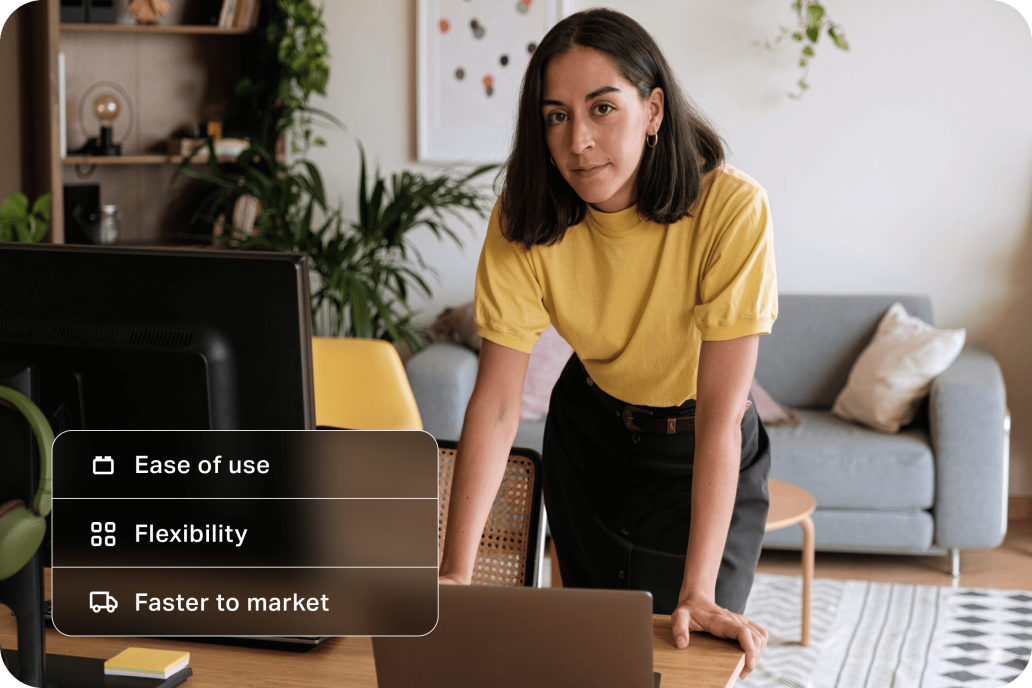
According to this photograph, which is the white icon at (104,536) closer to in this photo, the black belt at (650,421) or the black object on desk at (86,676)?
the black object on desk at (86,676)

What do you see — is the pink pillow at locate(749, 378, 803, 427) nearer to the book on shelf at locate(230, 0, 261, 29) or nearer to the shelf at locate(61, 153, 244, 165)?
the shelf at locate(61, 153, 244, 165)

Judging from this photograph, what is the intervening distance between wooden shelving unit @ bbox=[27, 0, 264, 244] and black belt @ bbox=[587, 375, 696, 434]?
2669 millimetres

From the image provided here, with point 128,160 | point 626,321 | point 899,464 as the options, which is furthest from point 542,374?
point 626,321

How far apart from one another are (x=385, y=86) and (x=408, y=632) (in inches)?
149

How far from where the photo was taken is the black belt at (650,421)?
4.67ft

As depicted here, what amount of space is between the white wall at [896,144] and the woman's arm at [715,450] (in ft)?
8.95

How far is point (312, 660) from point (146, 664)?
0.50 ft

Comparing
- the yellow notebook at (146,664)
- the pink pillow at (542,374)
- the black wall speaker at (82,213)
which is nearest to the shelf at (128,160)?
the black wall speaker at (82,213)

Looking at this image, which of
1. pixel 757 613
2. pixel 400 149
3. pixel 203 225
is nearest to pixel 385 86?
pixel 400 149

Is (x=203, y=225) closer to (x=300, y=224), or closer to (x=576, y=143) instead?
(x=300, y=224)

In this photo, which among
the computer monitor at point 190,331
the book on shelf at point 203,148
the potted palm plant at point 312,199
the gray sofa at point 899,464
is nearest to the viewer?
the computer monitor at point 190,331

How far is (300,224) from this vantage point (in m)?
3.21

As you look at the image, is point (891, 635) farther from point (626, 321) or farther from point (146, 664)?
point (146, 664)

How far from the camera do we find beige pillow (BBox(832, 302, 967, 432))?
10.4 feet
